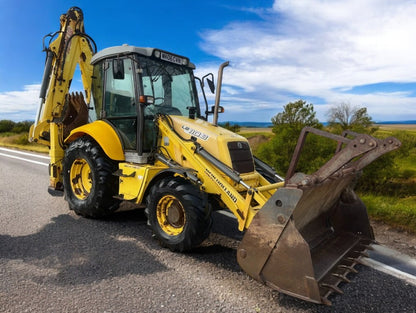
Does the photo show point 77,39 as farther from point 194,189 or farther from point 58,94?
point 194,189

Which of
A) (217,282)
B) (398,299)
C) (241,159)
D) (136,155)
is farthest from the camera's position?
(136,155)

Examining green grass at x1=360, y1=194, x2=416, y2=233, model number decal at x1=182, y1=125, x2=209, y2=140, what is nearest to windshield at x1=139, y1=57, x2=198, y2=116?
model number decal at x1=182, y1=125, x2=209, y2=140

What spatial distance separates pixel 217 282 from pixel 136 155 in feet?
7.83

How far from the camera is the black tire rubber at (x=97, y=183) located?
5.20 meters

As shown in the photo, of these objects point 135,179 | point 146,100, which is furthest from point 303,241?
point 146,100

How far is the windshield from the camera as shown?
5137mm

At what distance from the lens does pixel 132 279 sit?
11.6 ft

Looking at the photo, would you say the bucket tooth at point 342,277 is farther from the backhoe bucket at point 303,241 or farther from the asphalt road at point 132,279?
the asphalt road at point 132,279

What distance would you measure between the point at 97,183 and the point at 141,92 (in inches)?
61.0

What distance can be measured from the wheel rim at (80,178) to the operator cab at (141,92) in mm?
925

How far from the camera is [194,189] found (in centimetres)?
409

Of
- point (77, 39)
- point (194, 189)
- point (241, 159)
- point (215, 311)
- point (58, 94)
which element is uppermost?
point (77, 39)

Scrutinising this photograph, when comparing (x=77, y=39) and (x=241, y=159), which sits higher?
(x=77, y=39)

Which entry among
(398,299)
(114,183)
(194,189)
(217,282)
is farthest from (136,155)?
(398,299)
